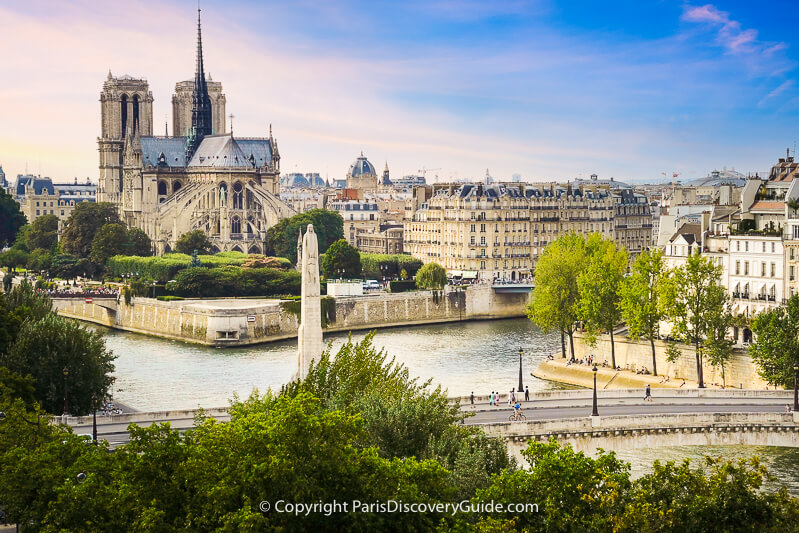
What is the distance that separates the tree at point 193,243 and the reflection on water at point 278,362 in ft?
92.6

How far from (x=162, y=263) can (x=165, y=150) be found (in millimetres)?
39930

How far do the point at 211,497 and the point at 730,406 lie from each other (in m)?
22.2

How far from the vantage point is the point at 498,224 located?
93.6m

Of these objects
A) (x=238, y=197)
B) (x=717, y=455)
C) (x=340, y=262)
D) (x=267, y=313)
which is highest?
(x=238, y=197)

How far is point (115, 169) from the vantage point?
5374 inches

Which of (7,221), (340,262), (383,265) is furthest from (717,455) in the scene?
(7,221)

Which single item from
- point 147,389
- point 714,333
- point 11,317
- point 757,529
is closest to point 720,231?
point 714,333

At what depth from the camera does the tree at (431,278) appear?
86.9 m

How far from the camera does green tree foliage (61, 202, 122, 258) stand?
10275 centimetres

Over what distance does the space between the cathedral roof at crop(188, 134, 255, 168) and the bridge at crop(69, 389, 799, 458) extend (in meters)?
86.6

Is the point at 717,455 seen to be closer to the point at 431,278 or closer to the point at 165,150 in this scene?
the point at 431,278

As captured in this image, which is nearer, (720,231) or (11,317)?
(11,317)

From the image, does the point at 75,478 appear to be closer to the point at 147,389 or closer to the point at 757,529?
the point at 757,529

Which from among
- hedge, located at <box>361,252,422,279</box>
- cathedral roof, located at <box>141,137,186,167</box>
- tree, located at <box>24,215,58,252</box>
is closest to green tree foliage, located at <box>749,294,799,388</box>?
hedge, located at <box>361,252,422,279</box>
